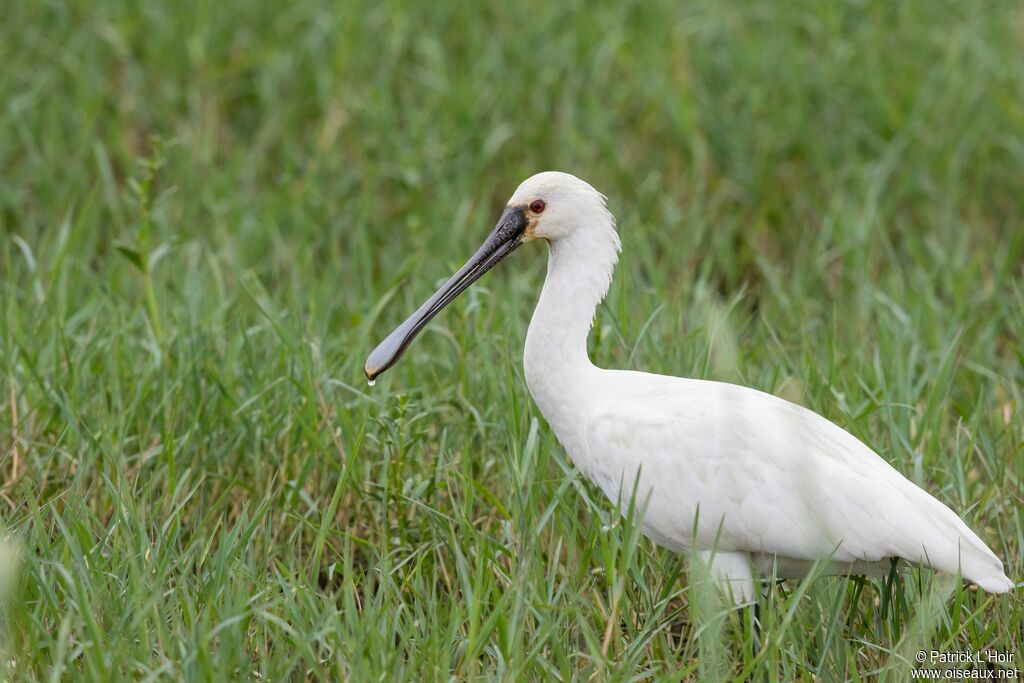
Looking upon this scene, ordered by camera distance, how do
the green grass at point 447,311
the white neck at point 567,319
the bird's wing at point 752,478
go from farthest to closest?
the white neck at point 567,319
the bird's wing at point 752,478
the green grass at point 447,311

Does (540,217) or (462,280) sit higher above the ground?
(540,217)

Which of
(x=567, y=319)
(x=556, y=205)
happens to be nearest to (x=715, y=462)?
(x=567, y=319)

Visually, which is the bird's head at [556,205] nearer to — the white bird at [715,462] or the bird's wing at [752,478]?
the white bird at [715,462]

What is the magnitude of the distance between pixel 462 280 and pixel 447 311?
1.23 m

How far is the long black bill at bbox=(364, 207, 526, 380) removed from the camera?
180 inches

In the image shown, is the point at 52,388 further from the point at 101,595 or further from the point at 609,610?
the point at 609,610

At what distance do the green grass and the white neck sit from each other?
0.87 ft

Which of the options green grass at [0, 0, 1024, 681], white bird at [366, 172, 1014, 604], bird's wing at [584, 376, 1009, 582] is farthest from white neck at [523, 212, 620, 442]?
green grass at [0, 0, 1024, 681]

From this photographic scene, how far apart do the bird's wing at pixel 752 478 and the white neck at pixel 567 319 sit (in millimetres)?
155

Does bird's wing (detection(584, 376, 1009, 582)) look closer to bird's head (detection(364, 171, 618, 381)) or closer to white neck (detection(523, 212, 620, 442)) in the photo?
white neck (detection(523, 212, 620, 442))

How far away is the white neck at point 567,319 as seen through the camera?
14.4 ft

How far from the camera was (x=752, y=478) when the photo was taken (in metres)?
4.13

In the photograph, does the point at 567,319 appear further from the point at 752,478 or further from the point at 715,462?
the point at 752,478

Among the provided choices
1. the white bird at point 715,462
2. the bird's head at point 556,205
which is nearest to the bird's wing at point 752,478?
the white bird at point 715,462
